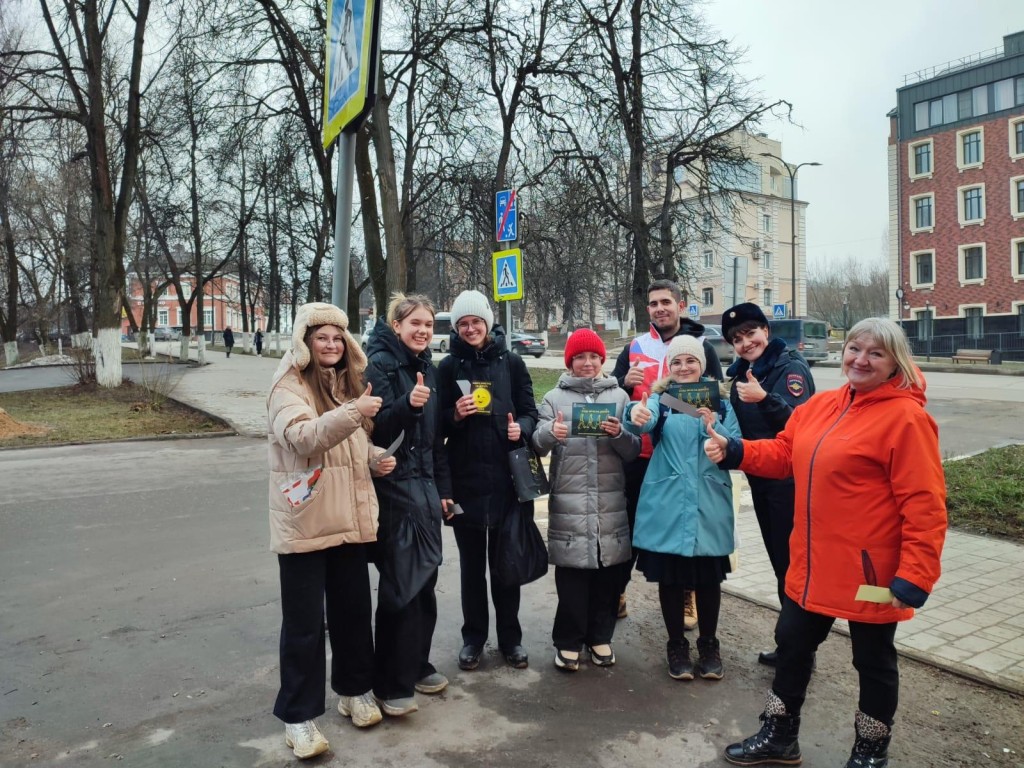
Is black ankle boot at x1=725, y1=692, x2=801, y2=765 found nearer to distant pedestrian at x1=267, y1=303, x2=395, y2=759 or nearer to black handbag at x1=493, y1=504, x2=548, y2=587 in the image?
black handbag at x1=493, y1=504, x2=548, y2=587

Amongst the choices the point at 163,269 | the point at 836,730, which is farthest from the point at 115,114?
the point at 836,730

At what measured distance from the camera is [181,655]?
4.11 metres

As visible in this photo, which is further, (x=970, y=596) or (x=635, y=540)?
(x=970, y=596)

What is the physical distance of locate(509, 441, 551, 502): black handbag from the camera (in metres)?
3.89

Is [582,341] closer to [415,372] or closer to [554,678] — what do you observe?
[415,372]

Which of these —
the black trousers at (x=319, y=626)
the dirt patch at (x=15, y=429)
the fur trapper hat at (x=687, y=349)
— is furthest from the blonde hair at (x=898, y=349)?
the dirt patch at (x=15, y=429)


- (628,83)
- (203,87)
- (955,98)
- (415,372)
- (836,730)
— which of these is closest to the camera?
(836,730)

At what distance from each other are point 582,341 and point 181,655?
2.71 m

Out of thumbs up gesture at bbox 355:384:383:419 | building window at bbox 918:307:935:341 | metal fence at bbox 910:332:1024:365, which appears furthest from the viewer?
building window at bbox 918:307:935:341

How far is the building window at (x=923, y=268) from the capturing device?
139 feet

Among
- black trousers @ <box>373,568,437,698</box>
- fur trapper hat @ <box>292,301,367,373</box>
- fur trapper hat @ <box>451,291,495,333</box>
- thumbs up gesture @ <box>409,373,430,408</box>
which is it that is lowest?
black trousers @ <box>373,568,437,698</box>

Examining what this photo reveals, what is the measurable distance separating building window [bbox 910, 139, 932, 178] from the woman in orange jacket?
46.8 meters

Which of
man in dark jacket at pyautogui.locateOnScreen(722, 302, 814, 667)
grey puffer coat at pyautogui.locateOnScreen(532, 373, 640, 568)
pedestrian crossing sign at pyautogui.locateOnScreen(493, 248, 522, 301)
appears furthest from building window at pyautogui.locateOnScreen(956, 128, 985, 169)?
grey puffer coat at pyautogui.locateOnScreen(532, 373, 640, 568)

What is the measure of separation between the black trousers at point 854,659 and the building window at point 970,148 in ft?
150
